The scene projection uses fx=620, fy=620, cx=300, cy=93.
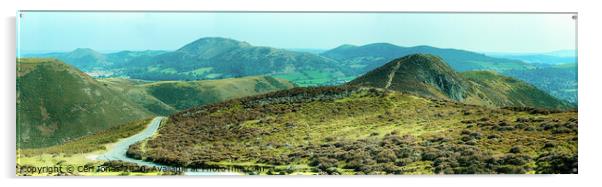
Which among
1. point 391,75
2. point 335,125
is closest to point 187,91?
point 391,75

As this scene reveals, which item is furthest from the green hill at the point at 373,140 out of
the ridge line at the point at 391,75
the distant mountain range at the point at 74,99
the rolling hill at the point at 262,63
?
the ridge line at the point at 391,75

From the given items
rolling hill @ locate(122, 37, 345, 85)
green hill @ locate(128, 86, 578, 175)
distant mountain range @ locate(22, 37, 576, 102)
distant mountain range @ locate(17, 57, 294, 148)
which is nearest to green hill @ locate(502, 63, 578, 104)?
distant mountain range @ locate(22, 37, 576, 102)

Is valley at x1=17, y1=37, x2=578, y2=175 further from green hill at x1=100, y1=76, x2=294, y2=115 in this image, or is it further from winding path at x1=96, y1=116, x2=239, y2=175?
green hill at x1=100, y1=76, x2=294, y2=115

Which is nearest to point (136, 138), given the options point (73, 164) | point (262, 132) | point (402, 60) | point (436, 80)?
point (73, 164)

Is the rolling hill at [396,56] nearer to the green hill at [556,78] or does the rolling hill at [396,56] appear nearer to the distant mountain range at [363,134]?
the green hill at [556,78]

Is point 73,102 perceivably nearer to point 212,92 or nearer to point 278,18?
point 212,92
